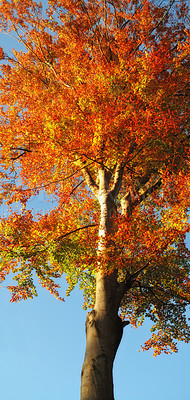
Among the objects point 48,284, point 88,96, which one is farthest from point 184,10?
point 48,284

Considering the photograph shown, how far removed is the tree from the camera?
805 cm

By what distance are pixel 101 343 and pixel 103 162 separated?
673 cm

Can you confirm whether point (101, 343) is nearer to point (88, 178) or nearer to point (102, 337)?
point (102, 337)

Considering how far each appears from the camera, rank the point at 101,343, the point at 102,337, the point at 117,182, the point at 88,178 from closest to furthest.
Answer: the point at 101,343
the point at 102,337
the point at 117,182
the point at 88,178

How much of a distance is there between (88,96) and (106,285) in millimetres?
7157

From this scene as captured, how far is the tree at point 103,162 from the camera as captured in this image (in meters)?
8.05

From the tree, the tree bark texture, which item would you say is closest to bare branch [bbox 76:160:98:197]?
the tree

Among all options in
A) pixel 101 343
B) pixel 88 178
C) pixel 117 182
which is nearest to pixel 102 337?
pixel 101 343

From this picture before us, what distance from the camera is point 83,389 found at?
598 centimetres

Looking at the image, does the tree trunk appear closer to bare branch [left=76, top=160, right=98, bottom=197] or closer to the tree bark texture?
the tree bark texture

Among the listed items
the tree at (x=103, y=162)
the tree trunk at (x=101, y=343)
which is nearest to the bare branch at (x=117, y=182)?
the tree at (x=103, y=162)

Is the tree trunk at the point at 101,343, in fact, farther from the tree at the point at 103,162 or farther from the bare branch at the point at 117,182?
the bare branch at the point at 117,182

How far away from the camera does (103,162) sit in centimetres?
1166

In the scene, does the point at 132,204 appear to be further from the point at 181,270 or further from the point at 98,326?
the point at 98,326
